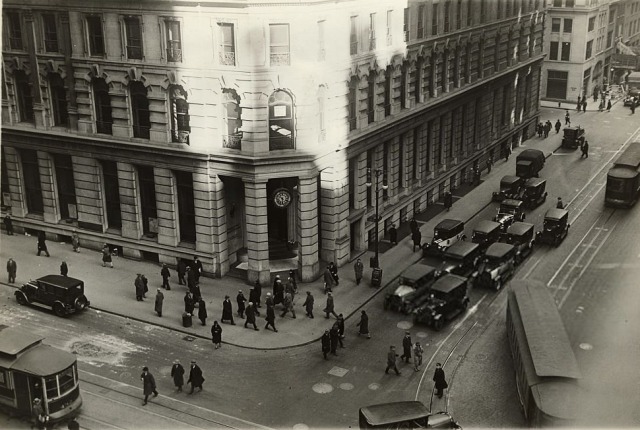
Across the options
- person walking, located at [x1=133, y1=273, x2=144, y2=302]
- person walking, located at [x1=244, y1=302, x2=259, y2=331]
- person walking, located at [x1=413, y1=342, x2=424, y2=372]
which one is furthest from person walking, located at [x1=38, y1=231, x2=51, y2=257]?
person walking, located at [x1=413, y1=342, x2=424, y2=372]

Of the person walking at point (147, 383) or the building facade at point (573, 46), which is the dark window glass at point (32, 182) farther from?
the building facade at point (573, 46)

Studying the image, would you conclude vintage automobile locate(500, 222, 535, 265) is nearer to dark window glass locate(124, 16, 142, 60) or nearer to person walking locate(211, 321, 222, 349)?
person walking locate(211, 321, 222, 349)

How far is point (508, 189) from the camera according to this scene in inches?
2276

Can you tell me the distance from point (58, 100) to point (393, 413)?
105ft

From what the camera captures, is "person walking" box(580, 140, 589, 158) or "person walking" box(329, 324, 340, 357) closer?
"person walking" box(329, 324, 340, 357)

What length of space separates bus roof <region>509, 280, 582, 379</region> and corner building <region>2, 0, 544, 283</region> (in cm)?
1360

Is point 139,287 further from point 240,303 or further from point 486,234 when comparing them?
point 486,234

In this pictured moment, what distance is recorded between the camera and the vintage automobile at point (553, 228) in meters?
48.8

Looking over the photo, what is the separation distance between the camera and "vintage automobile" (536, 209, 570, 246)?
48844mm

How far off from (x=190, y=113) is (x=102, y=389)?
1675cm

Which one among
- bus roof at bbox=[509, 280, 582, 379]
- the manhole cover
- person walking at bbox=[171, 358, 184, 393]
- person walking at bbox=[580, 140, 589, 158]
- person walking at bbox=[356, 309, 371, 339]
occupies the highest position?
bus roof at bbox=[509, 280, 582, 379]

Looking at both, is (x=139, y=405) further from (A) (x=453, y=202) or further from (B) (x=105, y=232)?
(A) (x=453, y=202)

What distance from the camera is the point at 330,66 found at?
134ft

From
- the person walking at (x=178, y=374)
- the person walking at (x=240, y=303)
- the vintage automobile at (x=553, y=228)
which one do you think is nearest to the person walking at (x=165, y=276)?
the person walking at (x=240, y=303)
